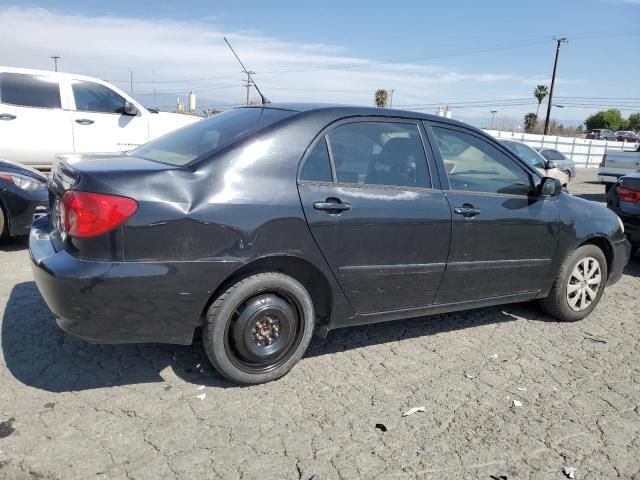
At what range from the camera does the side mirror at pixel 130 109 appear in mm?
9164

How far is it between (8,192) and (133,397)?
3.72 meters

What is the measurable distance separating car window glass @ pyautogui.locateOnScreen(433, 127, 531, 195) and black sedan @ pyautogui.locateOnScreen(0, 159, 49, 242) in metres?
4.21

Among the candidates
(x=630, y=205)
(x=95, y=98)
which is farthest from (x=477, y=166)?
(x=95, y=98)

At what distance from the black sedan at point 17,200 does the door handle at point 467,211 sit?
4296 mm

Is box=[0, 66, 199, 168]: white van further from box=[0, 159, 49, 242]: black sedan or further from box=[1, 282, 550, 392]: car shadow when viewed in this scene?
box=[1, 282, 550, 392]: car shadow

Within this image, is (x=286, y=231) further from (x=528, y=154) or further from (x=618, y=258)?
(x=528, y=154)

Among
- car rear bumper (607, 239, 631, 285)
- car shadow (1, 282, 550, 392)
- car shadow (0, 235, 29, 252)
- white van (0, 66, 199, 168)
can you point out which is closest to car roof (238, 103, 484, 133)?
car shadow (1, 282, 550, 392)

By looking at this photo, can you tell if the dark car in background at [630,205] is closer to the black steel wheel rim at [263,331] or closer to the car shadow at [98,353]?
the car shadow at [98,353]

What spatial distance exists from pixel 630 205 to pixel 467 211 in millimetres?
3940

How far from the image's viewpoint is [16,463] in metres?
2.35

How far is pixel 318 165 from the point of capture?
3172 mm

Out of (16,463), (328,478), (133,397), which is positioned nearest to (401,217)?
(328,478)

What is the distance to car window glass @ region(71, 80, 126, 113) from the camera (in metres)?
8.80

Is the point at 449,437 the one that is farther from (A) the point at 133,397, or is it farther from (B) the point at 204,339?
(A) the point at 133,397
